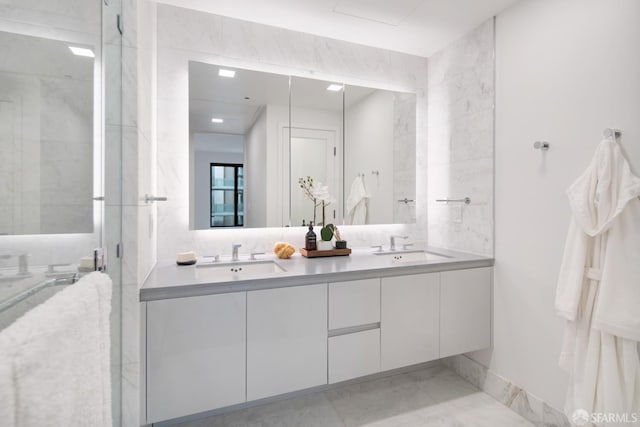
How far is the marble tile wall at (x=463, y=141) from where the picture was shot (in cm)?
211

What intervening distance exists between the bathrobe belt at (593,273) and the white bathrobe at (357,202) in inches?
54.8

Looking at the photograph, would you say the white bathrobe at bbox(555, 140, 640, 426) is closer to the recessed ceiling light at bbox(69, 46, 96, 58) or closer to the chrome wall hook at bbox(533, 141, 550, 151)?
the chrome wall hook at bbox(533, 141, 550, 151)

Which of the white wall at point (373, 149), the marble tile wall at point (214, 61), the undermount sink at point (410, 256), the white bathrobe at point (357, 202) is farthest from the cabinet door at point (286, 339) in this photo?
the white wall at point (373, 149)

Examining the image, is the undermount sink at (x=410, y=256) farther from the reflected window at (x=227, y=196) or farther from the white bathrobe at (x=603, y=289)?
the reflected window at (x=227, y=196)

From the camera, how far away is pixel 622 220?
1336 millimetres

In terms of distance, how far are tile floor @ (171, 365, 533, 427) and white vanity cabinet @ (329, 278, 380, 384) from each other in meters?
0.35

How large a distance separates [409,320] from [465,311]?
1.46 ft

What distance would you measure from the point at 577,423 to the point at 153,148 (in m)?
2.60

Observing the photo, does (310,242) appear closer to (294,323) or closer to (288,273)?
(288,273)

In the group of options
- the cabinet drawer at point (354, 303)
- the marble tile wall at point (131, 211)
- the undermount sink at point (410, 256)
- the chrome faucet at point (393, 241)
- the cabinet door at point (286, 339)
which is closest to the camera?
the marble tile wall at point (131, 211)

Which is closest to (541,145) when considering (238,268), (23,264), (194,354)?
(238,268)

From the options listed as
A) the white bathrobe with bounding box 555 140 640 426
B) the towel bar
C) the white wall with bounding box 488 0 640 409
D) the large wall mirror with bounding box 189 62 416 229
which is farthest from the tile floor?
the towel bar

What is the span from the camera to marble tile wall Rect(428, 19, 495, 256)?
2.11 m

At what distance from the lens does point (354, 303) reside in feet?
5.58
